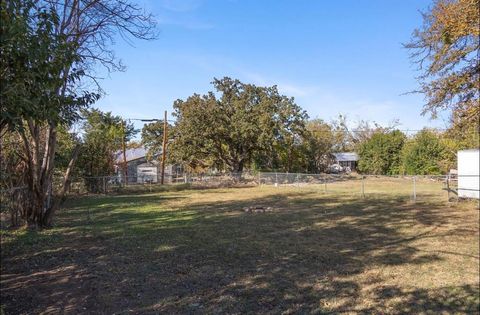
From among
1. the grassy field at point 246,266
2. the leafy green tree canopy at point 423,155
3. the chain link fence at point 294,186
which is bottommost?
the grassy field at point 246,266

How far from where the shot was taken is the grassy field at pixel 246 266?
4559 millimetres

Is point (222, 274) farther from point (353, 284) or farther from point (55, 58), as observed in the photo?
point (55, 58)

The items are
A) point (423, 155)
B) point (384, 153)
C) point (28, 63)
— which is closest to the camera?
point (28, 63)

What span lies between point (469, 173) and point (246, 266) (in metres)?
10.5

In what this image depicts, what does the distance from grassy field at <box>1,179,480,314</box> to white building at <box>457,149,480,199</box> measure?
2051 millimetres

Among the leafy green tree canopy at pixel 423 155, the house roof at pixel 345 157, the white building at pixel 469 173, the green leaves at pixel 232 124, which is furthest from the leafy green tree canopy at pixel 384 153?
the white building at pixel 469 173

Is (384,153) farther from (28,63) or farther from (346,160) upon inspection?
(28,63)

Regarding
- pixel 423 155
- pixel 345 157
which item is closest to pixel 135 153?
pixel 345 157

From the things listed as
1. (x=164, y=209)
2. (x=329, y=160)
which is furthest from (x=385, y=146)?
(x=164, y=209)

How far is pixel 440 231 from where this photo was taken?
365 inches

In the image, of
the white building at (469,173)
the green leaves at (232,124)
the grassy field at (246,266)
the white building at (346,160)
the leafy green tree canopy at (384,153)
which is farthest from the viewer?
the white building at (346,160)

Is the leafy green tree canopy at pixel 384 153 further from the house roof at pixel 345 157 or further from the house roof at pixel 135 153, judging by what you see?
the house roof at pixel 135 153

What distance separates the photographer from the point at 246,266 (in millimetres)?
6219

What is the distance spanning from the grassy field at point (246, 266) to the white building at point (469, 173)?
2.05m
